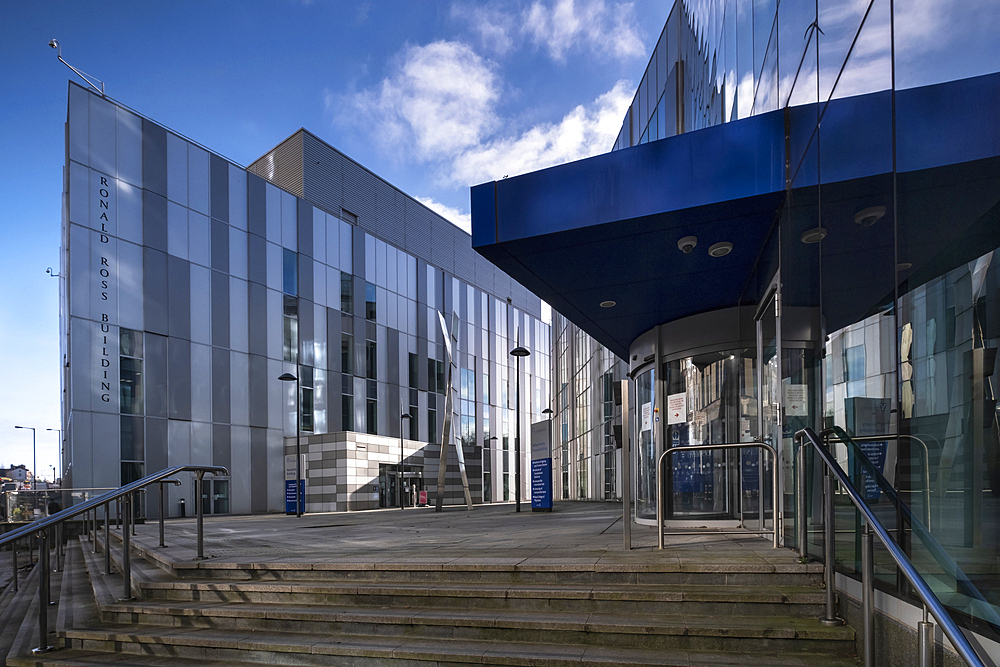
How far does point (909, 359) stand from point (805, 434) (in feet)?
6.11

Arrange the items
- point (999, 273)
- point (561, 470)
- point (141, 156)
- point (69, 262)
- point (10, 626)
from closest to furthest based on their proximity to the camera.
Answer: point (999, 273)
point (10, 626)
point (69, 262)
point (141, 156)
point (561, 470)

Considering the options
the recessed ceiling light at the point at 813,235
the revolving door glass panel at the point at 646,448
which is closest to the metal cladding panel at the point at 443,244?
the revolving door glass panel at the point at 646,448

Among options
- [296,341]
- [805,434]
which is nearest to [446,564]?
[805,434]

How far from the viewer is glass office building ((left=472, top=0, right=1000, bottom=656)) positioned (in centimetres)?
286

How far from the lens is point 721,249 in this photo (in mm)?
8375

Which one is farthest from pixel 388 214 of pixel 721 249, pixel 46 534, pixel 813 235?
pixel 813 235

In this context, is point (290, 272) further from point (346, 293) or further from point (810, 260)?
point (810, 260)

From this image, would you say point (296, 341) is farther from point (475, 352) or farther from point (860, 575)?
point (860, 575)

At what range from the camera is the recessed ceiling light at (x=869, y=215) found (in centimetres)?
391

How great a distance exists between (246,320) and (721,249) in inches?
1068

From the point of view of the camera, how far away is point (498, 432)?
53406 millimetres

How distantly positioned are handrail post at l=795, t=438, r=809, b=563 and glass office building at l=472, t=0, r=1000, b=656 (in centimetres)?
11

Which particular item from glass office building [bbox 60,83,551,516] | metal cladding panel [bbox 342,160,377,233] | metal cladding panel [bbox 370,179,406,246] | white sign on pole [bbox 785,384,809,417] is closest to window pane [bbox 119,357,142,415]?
glass office building [bbox 60,83,551,516]

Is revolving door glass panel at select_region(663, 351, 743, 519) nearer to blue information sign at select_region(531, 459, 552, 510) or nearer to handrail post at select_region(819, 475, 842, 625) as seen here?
handrail post at select_region(819, 475, 842, 625)
